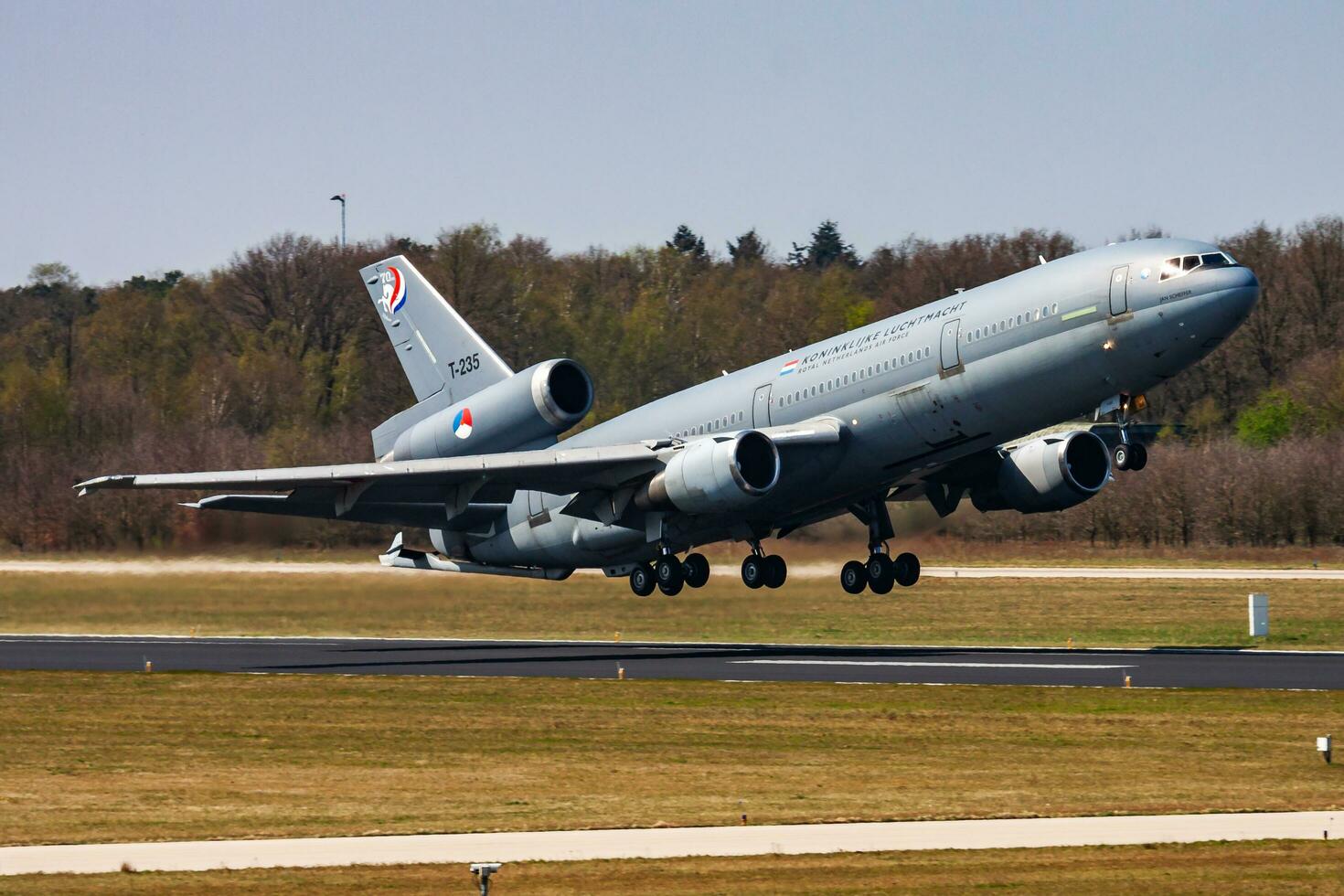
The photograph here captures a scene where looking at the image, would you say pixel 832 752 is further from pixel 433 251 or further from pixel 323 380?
pixel 433 251

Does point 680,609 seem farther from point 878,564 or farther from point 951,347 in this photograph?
point 951,347

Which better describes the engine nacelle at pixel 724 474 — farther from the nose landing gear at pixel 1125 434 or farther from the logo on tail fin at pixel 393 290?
the logo on tail fin at pixel 393 290

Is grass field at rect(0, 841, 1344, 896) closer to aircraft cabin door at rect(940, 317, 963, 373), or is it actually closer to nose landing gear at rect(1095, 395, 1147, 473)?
nose landing gear at rect(1095, 395, 1147, 473)

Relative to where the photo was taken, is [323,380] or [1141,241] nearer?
[1141,241]

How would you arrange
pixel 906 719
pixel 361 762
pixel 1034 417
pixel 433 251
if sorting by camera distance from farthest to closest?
1. pixel 433 251
2. pixel 1034 417
3. pixel 906 719
4. pixel 361 762

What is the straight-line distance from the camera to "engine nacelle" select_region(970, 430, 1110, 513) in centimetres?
3562

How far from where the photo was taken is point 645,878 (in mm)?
18172

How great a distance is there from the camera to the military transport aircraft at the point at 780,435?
3048cm

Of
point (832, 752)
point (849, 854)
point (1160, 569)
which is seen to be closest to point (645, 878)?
point (849, 854)

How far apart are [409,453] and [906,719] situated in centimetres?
1483

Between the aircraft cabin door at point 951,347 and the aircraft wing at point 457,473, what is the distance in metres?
6.71

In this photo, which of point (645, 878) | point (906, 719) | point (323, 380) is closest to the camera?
point (645, 878)

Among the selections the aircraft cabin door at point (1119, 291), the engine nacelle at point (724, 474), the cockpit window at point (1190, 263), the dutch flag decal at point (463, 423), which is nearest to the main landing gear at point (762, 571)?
the engine nacelle at point (724, 474)

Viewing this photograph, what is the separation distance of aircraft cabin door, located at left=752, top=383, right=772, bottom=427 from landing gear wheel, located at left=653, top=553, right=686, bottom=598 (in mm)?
3800
